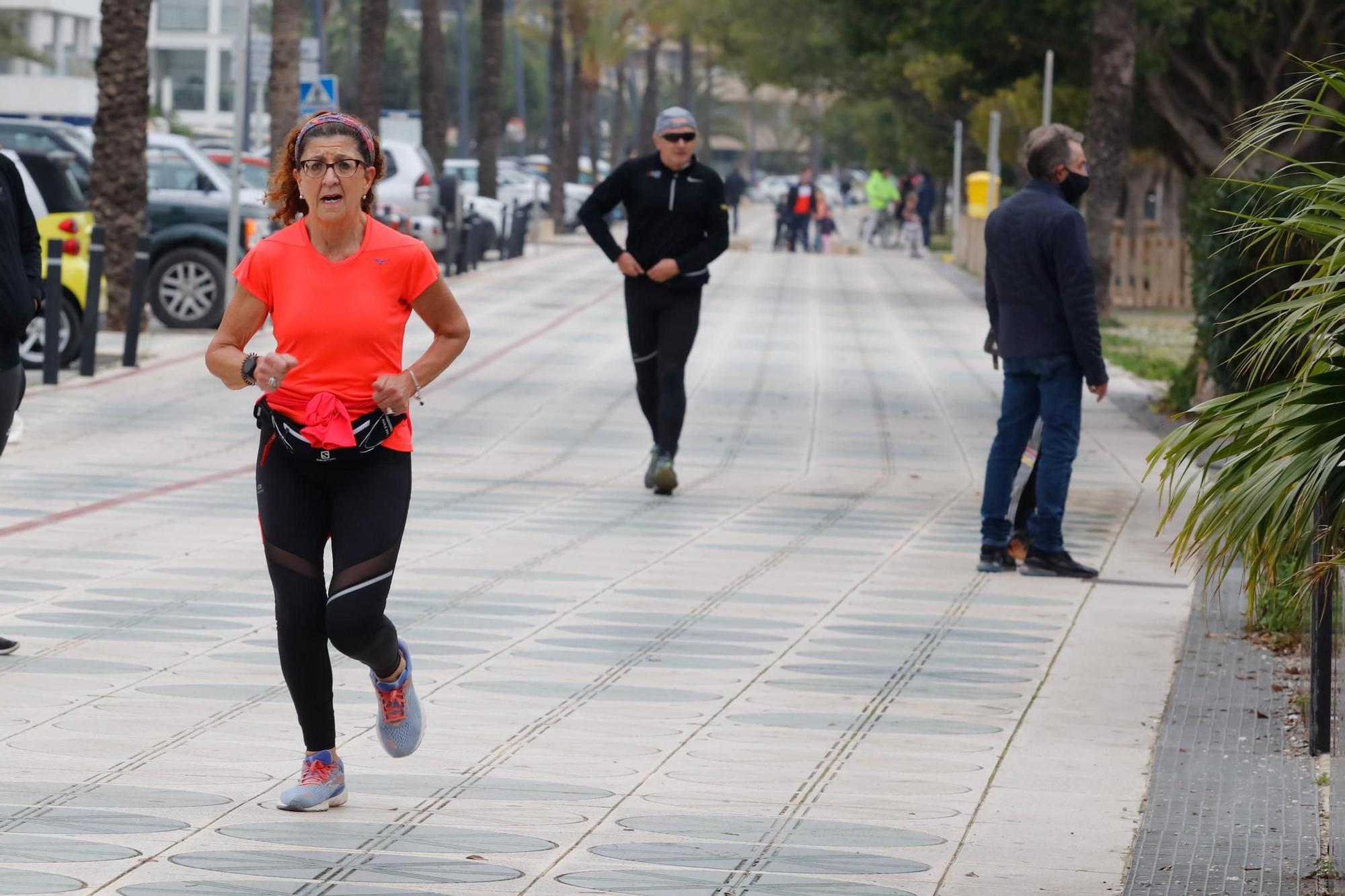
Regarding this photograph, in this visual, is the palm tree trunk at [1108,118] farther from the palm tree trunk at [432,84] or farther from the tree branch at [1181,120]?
the palm tree trunk at [432,84]

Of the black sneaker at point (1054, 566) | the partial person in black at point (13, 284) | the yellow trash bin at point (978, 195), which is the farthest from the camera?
the yellow trash bin at point (978, 195)

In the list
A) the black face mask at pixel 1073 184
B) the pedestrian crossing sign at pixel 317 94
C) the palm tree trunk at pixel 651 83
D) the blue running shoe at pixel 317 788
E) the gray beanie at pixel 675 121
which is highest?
the palm tree trunk at pixel 651 83

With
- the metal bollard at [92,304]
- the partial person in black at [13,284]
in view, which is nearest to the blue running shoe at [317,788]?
the partial person in black at [13,284]

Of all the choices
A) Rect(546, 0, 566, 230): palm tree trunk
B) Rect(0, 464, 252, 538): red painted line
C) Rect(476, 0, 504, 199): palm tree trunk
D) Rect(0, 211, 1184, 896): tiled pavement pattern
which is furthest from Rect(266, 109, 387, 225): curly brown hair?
Rect(546, 0, 566, 230): palm tree trunk

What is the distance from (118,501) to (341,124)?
20.7ft

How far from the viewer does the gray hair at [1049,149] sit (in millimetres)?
9711

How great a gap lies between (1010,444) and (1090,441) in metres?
6.08

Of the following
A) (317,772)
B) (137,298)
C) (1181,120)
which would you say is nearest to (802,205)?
(1181,120)

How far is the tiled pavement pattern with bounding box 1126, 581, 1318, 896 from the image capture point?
207 inches

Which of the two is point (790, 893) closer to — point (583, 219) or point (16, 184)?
point (16, 184)

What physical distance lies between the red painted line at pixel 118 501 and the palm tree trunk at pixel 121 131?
8.44 metres

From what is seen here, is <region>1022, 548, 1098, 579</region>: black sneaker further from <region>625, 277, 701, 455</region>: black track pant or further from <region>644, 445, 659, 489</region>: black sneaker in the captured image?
<region>644, 445, 659, 489</region>: black sneaker

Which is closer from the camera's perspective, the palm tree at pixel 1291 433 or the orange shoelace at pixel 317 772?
the palm tree at pixel 1291 433

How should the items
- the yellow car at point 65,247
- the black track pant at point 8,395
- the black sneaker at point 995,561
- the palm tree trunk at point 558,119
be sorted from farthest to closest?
the palm tree trunk at point 558,119 < the yellow car at point 65,247 < the black sneaker at point 995,561 < the black track pant at point 8,395
